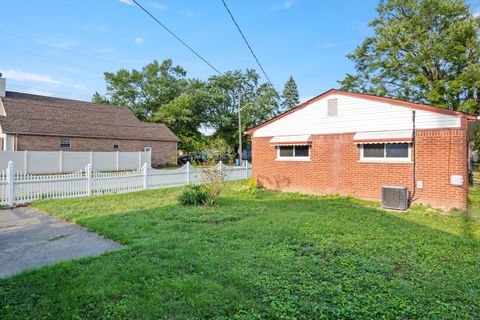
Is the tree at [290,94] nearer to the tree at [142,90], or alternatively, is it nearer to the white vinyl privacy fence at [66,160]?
the tree at [142,90]

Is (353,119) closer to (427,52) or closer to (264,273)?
(264,273)

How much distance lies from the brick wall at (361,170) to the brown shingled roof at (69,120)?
16.7m

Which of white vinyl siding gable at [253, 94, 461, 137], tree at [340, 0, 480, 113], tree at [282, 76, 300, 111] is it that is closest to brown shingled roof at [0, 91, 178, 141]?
white vinyl siding gable at [253, 94, 461, 137]

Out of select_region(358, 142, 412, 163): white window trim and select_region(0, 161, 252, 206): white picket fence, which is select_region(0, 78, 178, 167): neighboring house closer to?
select_region(0, 161, 252, 206): white picket fence

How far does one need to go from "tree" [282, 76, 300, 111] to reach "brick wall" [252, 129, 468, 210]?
3798cm

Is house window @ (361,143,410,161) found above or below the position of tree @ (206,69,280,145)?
below

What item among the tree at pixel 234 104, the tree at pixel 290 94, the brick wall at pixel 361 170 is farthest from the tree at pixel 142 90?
the brick wall at pixel 361 170

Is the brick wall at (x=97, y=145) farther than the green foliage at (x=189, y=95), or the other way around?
the green foliage at (x=189, y=95)

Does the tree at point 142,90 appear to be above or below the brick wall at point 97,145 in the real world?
above

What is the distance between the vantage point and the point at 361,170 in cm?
1006

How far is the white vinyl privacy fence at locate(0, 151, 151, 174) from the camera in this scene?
17.9 m

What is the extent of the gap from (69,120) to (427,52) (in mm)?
30911

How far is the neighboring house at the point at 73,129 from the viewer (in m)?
19.8

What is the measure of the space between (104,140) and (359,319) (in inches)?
975
